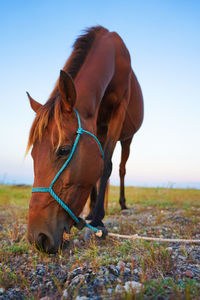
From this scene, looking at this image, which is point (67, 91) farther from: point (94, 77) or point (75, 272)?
point (75, 272)

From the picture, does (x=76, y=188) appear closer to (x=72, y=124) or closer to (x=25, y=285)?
(x=72, y=124)

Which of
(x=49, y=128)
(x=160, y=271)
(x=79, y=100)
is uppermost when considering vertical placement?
(x=79, y=100)

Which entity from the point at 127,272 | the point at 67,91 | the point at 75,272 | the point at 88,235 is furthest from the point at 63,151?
the point at 88,235

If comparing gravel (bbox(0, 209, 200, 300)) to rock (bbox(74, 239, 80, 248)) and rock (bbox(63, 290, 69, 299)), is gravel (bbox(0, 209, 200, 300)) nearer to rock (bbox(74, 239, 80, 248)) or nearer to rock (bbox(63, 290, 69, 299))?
rock (bbox(63, 290, 69, 299))

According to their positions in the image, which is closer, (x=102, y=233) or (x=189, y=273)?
(x=189, y=273)

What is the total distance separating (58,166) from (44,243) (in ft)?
1.98

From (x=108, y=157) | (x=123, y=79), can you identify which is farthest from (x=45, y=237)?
(x=123, y=79)

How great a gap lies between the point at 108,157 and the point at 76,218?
4.21ft

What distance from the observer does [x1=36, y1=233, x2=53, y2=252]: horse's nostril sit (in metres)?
1.69

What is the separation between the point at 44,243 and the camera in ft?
5.64

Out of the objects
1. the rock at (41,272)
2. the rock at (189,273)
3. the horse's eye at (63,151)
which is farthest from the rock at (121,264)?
the horse's eye at (63,151)

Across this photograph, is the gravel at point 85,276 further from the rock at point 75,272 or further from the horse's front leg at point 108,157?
the horse's front leg at point 108,157

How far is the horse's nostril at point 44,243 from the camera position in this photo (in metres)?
1.69

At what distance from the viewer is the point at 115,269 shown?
1.56 meters
